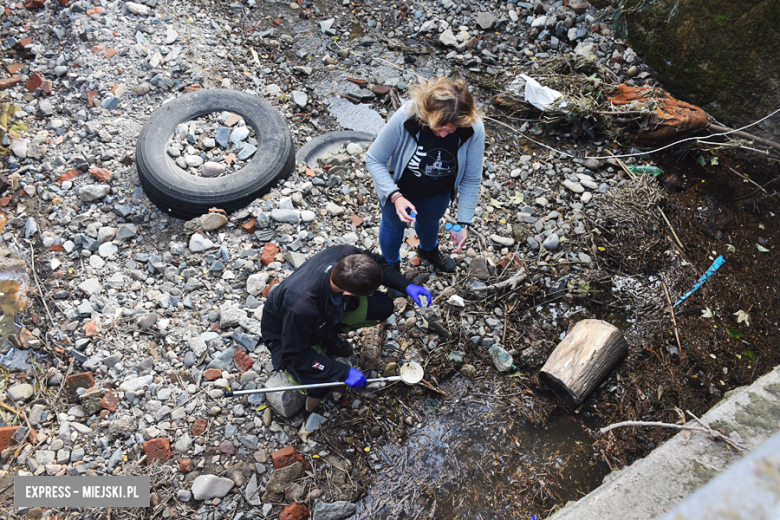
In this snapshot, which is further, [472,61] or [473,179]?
[472,61]

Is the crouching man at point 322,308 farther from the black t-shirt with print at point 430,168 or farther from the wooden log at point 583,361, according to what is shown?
the wooden log at point 583,361

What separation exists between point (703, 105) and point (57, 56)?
23.7ft

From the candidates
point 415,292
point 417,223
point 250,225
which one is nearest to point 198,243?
point 250,225

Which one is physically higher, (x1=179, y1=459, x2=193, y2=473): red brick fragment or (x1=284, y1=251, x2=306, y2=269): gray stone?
(x1=284, y1=251, x2=306, y2=269): gray stone

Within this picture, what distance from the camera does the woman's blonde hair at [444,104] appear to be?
2137mm

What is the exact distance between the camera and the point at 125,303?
3.08m

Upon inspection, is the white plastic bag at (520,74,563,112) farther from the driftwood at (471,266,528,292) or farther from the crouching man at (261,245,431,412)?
the crouching man at (261,245,431,412)

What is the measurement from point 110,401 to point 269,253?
1.44 m

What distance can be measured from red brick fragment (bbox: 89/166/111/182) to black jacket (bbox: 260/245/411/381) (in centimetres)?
242

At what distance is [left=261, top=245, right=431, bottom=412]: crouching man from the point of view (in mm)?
2117

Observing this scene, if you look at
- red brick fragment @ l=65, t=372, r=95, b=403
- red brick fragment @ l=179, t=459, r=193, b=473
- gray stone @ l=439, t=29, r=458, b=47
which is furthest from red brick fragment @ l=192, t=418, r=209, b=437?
gray stone @ l=439, t=29, r=458, b=47

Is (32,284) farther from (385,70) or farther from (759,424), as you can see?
(759,424)

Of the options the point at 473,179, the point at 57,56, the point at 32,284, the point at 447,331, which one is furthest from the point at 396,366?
the point at 57,56

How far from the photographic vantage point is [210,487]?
7.84 feet
